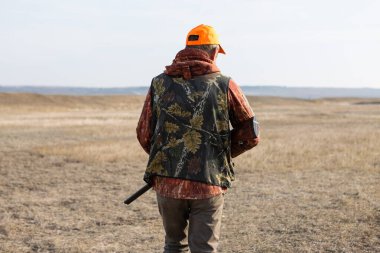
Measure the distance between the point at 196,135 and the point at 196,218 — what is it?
608 mm

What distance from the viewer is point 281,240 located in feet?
22.5

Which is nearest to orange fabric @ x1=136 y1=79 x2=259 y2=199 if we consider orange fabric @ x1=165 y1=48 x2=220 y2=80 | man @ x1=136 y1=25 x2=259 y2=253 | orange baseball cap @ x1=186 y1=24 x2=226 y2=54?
man @ x1=136 y1=25 x2=259 y2=253

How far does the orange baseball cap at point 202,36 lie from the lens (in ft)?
12.6

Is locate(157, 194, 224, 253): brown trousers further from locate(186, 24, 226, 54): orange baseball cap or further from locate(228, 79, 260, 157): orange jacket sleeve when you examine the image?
locate(186, 24, 226, 54): orange baseball cap

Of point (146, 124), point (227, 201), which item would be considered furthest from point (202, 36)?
point (227, 201)

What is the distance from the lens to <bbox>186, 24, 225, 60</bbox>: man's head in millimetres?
3846

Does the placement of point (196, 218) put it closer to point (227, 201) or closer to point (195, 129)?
point (195, 129)

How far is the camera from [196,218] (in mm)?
3805

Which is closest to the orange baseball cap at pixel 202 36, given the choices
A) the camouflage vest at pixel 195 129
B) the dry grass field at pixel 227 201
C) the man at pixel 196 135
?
the man at pixel 196 135

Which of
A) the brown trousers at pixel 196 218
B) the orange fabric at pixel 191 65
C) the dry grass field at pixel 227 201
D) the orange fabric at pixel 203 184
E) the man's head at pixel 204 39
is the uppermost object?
the man's head at pixel 204 39

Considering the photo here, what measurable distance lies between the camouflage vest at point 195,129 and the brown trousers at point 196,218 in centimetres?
18

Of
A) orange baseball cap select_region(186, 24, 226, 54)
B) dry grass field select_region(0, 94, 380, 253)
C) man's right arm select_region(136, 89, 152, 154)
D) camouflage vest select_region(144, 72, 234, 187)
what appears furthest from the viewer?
dry grass field select_region(0, 94, 380, 253)

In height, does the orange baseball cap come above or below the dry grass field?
above

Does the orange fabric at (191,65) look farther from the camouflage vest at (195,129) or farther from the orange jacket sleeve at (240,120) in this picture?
the orange jacket sleeve at (240,120)
